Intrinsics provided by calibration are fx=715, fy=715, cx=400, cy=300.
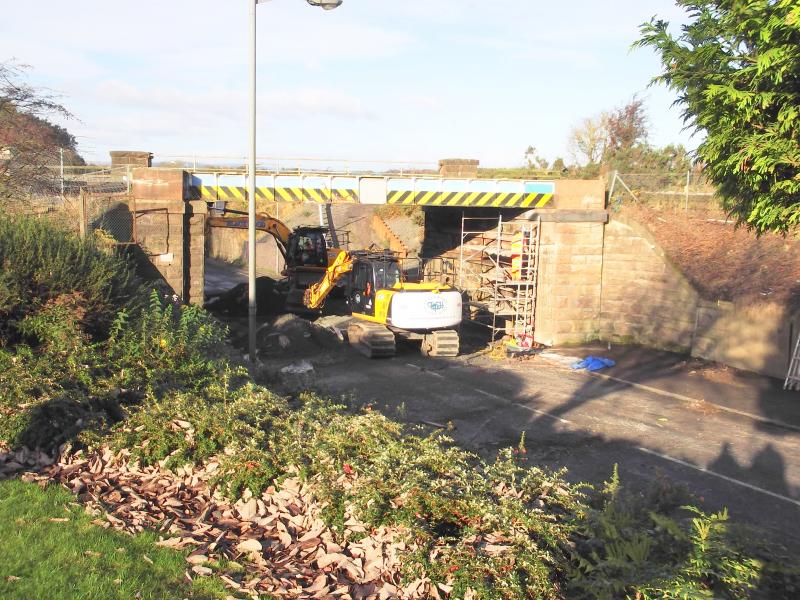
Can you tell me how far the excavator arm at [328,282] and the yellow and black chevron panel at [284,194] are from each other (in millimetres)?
2277

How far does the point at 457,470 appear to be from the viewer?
605cm

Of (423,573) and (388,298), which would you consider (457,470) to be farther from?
(388,298)

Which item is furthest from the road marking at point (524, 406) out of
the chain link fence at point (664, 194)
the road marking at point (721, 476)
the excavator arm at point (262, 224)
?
the excavator arm at point (262, 224)

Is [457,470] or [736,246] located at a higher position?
[736,246]

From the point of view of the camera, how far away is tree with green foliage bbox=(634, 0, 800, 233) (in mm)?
7113

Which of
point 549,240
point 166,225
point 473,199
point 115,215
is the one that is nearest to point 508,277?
point 549,240

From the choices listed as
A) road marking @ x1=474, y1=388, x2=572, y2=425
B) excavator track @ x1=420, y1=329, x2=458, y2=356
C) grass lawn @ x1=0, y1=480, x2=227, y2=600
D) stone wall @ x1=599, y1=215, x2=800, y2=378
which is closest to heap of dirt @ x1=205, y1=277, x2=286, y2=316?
excavator track @ x1=420, y1=329, x2=458, y2=356

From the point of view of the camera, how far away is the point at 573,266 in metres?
21.6

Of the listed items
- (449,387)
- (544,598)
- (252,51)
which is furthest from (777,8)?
(449,387)

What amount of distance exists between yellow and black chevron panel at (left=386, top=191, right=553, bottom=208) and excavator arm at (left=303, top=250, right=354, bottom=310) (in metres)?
2.69

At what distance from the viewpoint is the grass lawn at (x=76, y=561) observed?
467 centimetres

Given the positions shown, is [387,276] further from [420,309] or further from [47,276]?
[47,276]

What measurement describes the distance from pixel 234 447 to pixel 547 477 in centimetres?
289

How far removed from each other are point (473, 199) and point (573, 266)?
12.0 ft
